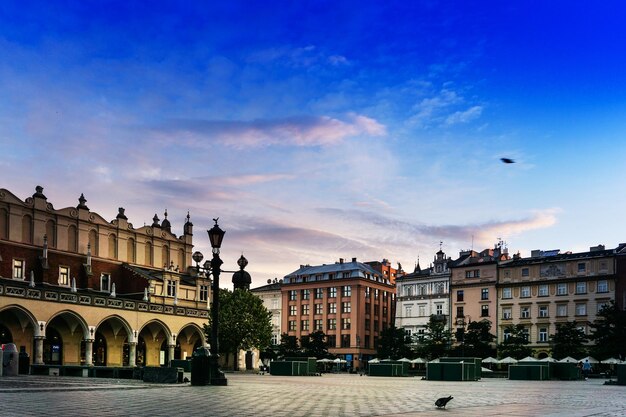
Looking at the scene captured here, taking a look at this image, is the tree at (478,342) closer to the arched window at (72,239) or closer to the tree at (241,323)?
the tree at (241,323)

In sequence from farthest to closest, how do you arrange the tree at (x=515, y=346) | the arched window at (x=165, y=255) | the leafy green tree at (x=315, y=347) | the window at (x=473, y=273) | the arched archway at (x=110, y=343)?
the window at (x=473, y=273), the leafy green tree at (x=315, y=347), the tree at (x=515, y=346), the arched window at (x=165, y=255), the arched archway at (x=110, y=343)

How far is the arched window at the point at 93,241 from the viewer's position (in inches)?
2949

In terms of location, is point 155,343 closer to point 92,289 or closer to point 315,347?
point 92,289

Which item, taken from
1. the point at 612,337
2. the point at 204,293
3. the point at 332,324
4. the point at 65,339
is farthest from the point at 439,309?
the point at 65,339

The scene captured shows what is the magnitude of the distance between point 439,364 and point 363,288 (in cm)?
7170

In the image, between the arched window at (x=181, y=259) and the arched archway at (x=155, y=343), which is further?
the arched window at (x=181, y=259)

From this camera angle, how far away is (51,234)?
70375 millimetres

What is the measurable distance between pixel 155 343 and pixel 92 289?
9437 millimetres

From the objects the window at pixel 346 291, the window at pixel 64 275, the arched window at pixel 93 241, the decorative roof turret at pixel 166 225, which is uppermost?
the decorative roof turret at pixel 166 225

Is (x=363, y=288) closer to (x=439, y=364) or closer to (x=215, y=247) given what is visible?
(x=439, y=364)

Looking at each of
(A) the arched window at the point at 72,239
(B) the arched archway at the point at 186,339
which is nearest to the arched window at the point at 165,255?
(B) the arched archway at the point at 186,339

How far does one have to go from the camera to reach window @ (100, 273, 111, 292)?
244 feet

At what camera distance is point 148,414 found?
14625 mm

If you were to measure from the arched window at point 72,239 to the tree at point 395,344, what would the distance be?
148 ft
